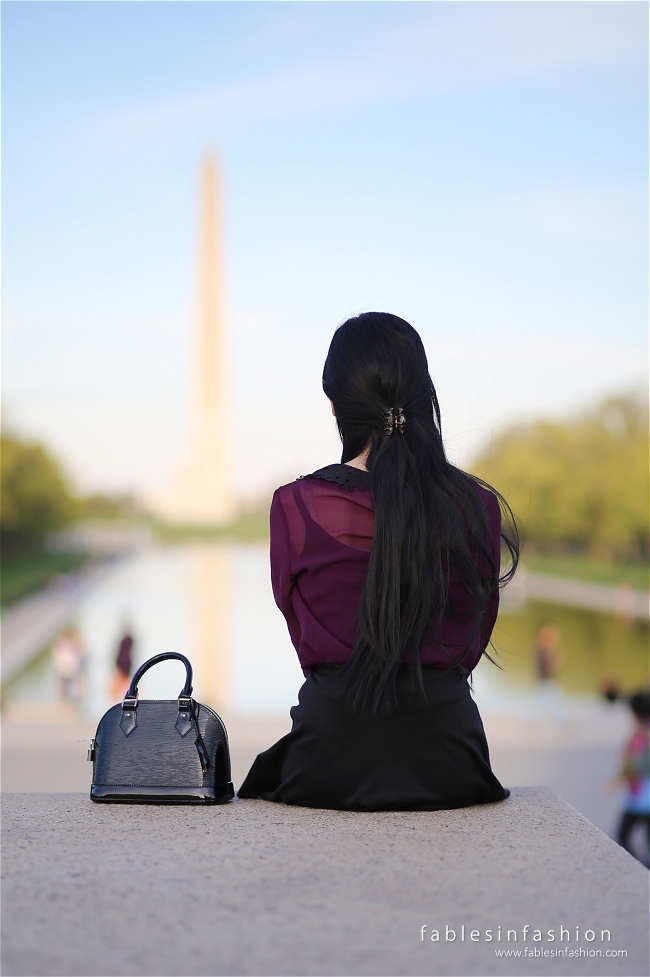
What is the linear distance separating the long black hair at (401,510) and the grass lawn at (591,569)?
5039 centimetres

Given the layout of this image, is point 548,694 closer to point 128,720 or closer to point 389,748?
point 389,748

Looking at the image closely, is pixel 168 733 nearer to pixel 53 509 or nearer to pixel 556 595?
pixel 556 595

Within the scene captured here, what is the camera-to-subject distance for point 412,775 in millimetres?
3254

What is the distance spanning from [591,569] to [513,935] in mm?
57699

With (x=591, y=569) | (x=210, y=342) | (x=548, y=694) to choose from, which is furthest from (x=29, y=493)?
(x=548, y=694)

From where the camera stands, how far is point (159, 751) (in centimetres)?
331

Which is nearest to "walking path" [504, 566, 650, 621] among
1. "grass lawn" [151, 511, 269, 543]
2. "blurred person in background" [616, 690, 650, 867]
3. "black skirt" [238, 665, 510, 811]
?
"grass lawn" [151, 511, 269, 543]

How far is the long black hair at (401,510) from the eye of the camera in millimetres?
3129

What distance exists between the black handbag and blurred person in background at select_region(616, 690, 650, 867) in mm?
5823

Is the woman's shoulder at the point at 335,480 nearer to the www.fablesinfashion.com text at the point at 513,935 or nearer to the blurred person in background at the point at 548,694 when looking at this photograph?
the www.fablesinfashion.com text at the point at 513,935

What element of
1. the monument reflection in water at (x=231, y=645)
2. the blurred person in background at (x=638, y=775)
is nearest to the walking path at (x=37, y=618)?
the monument reflection in water at (x=231, y=645)

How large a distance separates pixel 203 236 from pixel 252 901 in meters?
55.4

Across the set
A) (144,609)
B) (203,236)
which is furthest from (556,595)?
(203,236)

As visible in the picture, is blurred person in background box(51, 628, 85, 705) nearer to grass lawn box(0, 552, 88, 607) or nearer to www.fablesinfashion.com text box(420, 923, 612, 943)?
www.fablesinfashion.com text box(420, 923, 612, 943)
